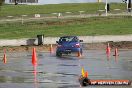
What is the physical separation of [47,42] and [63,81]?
28706 mm

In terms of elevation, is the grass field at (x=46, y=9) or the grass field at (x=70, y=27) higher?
the grass field at (x=46, y=9)

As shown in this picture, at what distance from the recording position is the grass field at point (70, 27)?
57072 millimetres

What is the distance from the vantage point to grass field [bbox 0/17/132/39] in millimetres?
57072

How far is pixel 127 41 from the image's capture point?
51594 millimetres

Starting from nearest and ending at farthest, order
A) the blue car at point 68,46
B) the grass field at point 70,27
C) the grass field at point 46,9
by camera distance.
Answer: the blue car at point 68,46 < the grass field at point 70,27 < the grass field at point 46,9

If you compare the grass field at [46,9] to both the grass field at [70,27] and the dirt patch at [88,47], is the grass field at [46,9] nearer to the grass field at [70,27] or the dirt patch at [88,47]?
the grass field at [70,27]

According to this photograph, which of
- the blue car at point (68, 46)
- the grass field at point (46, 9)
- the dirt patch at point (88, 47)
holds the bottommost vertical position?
the dirt patch at point (88, 47)

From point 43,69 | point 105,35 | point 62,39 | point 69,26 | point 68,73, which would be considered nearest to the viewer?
point 68,73

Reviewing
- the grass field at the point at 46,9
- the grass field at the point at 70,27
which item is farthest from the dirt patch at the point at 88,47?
the grass field at the point at 46,9

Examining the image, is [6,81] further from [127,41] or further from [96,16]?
[96,16]

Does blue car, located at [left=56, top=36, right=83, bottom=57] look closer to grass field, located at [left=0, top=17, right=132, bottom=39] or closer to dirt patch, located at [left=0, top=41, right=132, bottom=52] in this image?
dirt patch, located at [left=0, top=41, right=132, bottom=52]

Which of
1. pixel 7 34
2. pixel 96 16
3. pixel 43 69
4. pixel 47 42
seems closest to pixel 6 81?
pixel 43 69

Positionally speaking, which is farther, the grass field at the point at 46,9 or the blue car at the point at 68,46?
the grass field at the point at 46,9

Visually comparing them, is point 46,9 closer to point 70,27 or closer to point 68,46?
point 70,27
